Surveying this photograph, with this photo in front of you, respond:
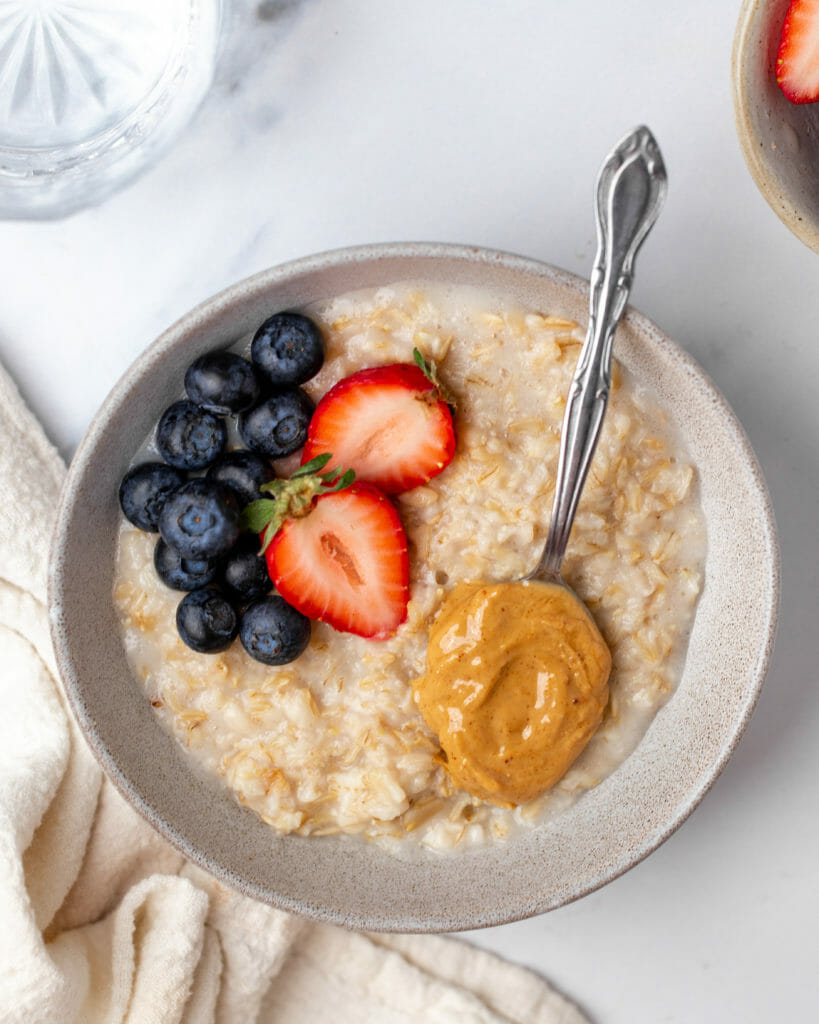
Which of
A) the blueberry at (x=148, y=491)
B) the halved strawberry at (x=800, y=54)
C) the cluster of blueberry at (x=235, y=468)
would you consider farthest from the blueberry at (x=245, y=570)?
the halved strawberry at (x=800, y=54)

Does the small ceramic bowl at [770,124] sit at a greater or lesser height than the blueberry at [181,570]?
greater

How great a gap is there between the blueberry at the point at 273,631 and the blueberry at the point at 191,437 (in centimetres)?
20

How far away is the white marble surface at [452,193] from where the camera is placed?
151 cm

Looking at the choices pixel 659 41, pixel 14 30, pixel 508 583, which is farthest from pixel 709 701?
pixel 14 30

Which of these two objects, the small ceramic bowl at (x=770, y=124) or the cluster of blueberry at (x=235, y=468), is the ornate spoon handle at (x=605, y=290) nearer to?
the small ceramic bowl at (x=770, y=124)

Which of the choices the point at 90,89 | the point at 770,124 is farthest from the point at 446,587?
the point at 90,89

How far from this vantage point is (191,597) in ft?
4.46

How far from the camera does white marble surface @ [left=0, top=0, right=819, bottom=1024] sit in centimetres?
151

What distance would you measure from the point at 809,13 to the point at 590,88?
326mm

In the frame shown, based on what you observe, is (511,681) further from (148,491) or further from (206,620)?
(148,491)

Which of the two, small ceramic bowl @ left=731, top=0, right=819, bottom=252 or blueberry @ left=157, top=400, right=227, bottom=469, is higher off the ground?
small ceramic bowl @ left=731, top=0, right=819, bottom=252

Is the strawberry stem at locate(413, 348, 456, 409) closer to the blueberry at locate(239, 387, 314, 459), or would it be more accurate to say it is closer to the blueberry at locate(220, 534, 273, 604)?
the blueberry at locate(239, 387, 314, 459)

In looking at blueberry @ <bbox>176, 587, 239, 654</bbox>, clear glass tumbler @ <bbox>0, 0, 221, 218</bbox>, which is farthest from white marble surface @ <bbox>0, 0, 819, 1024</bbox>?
blueberry @ <bbox>176, 587, 239, 654</bbox>

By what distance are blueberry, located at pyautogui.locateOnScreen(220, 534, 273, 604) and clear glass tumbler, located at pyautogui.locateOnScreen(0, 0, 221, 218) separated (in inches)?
22.9
